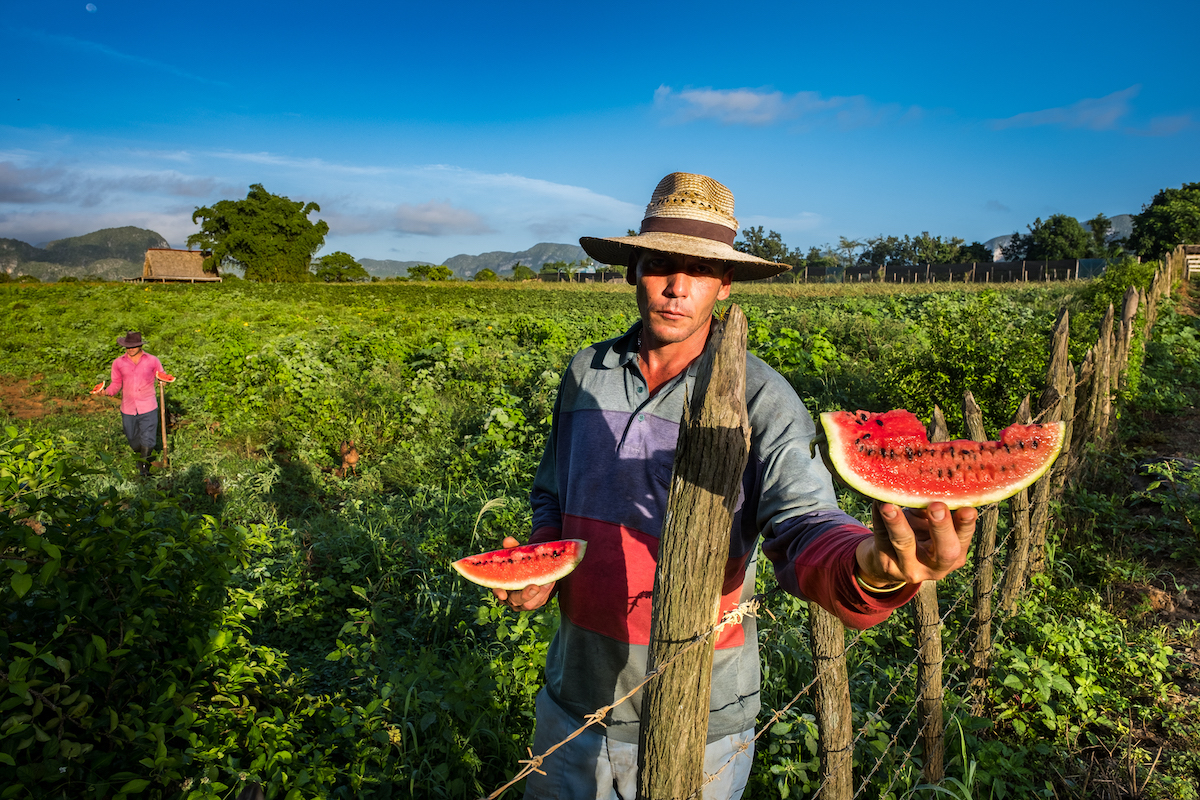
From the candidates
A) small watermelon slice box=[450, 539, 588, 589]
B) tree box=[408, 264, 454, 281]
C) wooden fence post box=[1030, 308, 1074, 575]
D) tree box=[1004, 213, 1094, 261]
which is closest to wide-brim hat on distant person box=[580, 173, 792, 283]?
small watermelon slice box=[450, 539, 588, 589]

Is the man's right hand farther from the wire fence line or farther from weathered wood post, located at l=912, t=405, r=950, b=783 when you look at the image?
weathered wood post, located at l=912, t=405, r=950, b=783

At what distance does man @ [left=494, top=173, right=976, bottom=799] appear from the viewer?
Answer: 1.75 metres

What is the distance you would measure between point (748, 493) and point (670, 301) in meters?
0.68

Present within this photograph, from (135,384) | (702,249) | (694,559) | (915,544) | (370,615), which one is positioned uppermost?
(702,249)

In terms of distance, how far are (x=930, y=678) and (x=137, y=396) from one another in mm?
9356

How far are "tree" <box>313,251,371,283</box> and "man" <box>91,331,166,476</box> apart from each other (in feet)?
207

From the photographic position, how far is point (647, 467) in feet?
6.47

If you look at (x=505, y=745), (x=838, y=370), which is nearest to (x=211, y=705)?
(x=505, y=745)

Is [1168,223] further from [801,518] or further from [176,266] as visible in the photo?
[176,266]

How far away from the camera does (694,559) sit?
1311 mm

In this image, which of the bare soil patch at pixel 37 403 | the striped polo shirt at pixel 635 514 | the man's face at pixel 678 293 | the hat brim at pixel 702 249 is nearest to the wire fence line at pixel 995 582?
the striped polo shirt at pixel 635 514

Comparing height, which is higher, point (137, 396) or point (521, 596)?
point (521, 596)

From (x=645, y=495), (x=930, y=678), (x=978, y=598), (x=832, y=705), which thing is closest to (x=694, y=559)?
(x=645, y=495)

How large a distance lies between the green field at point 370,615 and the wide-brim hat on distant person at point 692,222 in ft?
6.88
